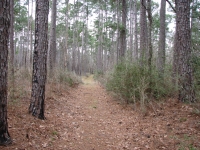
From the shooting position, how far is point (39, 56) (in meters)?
4.71

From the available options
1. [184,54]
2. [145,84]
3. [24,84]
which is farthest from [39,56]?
[184,54]

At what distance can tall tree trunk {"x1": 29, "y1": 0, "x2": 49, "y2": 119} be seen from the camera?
4688 mm

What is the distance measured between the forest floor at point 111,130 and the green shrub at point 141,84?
622 millimetres

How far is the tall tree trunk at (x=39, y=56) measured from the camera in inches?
185

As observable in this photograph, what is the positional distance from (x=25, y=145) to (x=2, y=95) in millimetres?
1123

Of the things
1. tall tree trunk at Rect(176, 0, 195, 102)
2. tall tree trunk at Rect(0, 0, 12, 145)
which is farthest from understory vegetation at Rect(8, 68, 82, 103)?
tall tree trunk at Rect(176, 0, 195, 102)

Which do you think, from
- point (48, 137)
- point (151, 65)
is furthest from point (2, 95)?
point (151, 65)

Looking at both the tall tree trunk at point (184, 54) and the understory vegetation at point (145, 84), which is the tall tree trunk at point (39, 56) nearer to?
the understory vegetation at point (145, 84)

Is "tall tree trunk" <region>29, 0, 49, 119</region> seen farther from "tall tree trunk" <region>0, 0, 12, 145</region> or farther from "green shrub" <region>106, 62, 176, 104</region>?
"green shrub" <region>106, 62, 176, 104</region>

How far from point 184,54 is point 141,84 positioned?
6.19ft

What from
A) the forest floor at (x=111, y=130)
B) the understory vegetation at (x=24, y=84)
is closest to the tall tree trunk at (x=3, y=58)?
the forest floor at (x=111, y=130)

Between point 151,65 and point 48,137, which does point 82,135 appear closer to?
point 48,137

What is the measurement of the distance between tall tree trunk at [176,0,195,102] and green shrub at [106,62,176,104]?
0.99 m

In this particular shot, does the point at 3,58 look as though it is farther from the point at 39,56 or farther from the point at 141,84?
the point at 141,84
